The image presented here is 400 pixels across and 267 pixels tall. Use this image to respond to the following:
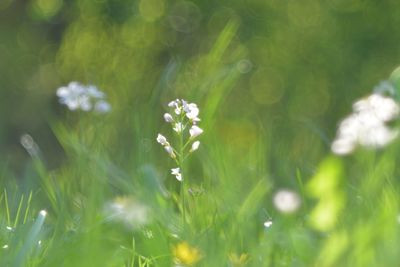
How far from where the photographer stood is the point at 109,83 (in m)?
4.95

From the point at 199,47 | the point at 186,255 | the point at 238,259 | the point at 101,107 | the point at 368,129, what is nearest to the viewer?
the point at 186,255

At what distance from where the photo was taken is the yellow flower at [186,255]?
5.03ft

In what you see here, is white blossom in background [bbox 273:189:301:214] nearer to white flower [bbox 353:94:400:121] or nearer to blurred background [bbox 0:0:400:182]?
white flower [bbox 353:94:400:121]

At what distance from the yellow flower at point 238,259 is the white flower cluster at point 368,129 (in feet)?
1.90

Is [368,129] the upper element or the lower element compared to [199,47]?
lower

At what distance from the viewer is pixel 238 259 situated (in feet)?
5.45

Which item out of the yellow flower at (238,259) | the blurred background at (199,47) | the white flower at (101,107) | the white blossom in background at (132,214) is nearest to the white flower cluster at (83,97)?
the white flower at (101,107)

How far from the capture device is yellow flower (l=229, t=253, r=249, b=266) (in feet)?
5.27

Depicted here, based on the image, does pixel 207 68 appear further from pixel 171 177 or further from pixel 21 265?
pixel 21 265

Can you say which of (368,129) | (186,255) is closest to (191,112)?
(368,129)

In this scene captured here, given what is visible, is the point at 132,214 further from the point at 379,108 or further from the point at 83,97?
the point at 83,97

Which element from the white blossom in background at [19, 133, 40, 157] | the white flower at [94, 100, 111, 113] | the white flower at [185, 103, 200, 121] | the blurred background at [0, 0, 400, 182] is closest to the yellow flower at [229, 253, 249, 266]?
the white flower at [185, 103, 200, 121]

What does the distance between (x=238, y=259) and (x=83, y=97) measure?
42.7 inches

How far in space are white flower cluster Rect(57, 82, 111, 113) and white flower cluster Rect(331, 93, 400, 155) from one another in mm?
645
